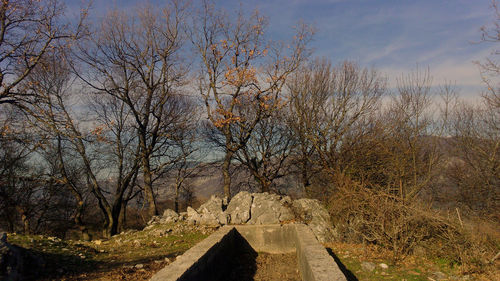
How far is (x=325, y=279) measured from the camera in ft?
10.5

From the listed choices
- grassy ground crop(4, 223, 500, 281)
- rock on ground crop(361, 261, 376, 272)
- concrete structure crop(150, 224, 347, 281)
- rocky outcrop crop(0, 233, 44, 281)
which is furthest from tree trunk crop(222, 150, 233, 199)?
rocky outcrop crop(0, 233, 44, 281)

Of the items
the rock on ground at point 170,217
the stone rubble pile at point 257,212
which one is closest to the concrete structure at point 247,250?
the stone rubble pile at point 257,212

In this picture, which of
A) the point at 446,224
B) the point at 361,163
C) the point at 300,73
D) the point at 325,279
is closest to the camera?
the point at 325,279

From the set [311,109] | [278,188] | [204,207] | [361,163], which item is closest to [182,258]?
[204,207]

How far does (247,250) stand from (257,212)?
2.85 m

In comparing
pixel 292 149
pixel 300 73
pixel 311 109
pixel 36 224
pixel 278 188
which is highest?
pixel 300 73

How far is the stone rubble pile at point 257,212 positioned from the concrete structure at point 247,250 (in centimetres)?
225

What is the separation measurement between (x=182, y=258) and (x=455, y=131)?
22.5m

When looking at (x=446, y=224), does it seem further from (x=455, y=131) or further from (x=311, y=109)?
(x=455, y=131)

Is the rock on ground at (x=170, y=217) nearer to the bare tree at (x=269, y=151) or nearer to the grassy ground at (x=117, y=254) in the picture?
the grassy ground at (x=117, y=254)

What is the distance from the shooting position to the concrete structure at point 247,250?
3.57m

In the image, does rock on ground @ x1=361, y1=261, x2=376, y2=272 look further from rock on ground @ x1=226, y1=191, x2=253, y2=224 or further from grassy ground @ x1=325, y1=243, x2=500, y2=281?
rock on ground @ x1=226, y1=191, x2=253, y2=224

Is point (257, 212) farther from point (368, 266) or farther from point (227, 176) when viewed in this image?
point (227, 176)

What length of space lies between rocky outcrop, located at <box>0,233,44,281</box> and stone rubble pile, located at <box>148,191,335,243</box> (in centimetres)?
518
